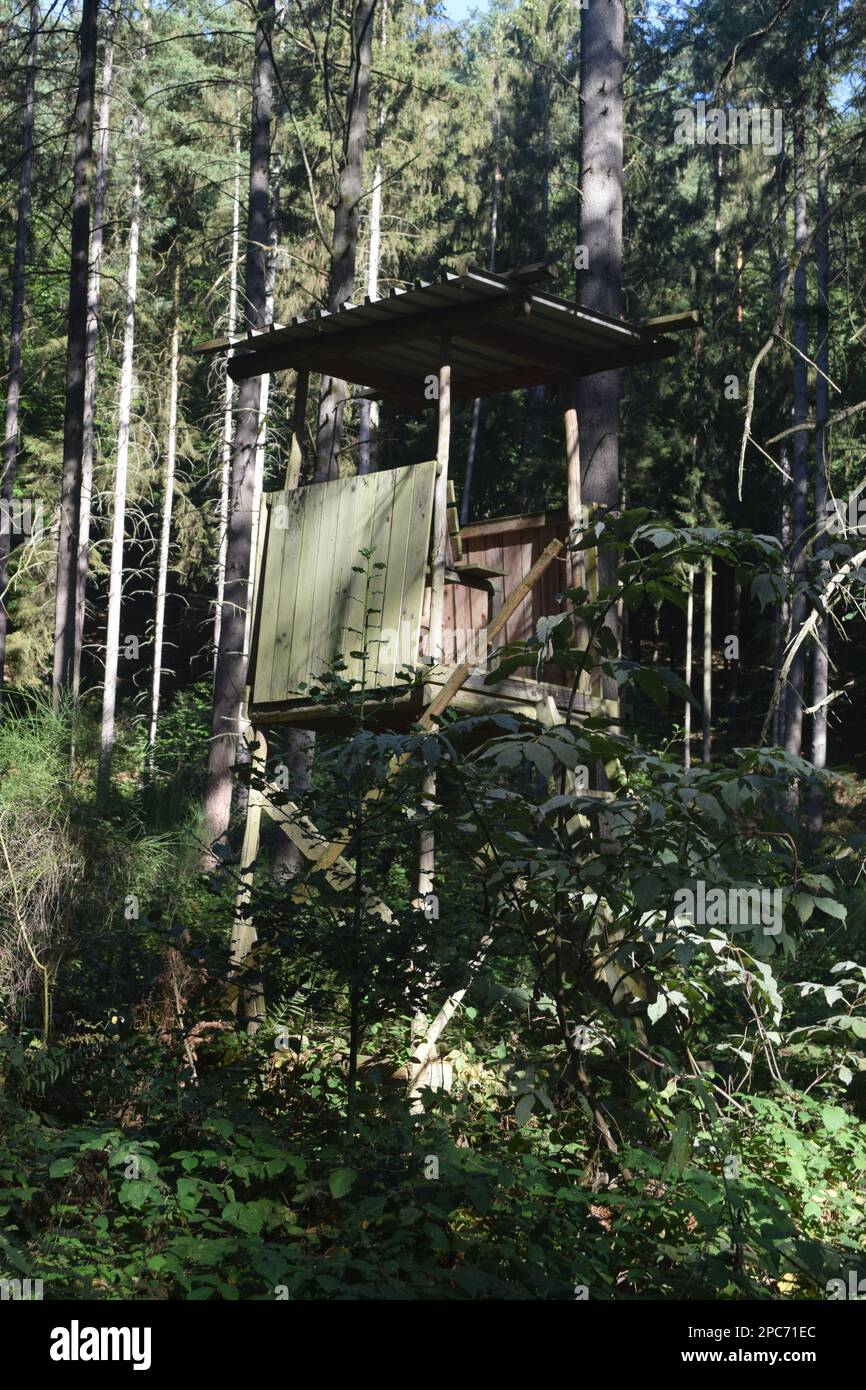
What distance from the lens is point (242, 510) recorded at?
1611cm

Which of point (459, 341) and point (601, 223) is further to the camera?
point (601, 223)

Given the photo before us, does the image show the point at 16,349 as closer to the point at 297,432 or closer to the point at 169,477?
the point at 169,477

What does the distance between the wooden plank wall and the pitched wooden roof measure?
973mm

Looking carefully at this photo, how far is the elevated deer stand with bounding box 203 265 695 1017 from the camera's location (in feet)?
28.5

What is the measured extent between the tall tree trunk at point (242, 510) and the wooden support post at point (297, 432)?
15.0 feet

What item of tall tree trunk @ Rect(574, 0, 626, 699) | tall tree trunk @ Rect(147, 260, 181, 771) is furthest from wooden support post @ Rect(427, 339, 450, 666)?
tall tree trunk @ Rect(147, 260, 181, 771)

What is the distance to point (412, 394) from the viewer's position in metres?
11.0

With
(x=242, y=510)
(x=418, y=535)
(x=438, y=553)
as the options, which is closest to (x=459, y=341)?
(x=418, y=535)

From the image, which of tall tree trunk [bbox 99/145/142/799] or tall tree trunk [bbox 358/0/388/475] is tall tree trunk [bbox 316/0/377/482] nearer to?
tall tree trunk [bbox 358/0/388/475]

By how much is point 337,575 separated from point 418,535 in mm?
796

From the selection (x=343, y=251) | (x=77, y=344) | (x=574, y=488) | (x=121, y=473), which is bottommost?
(x=574, y=488)
